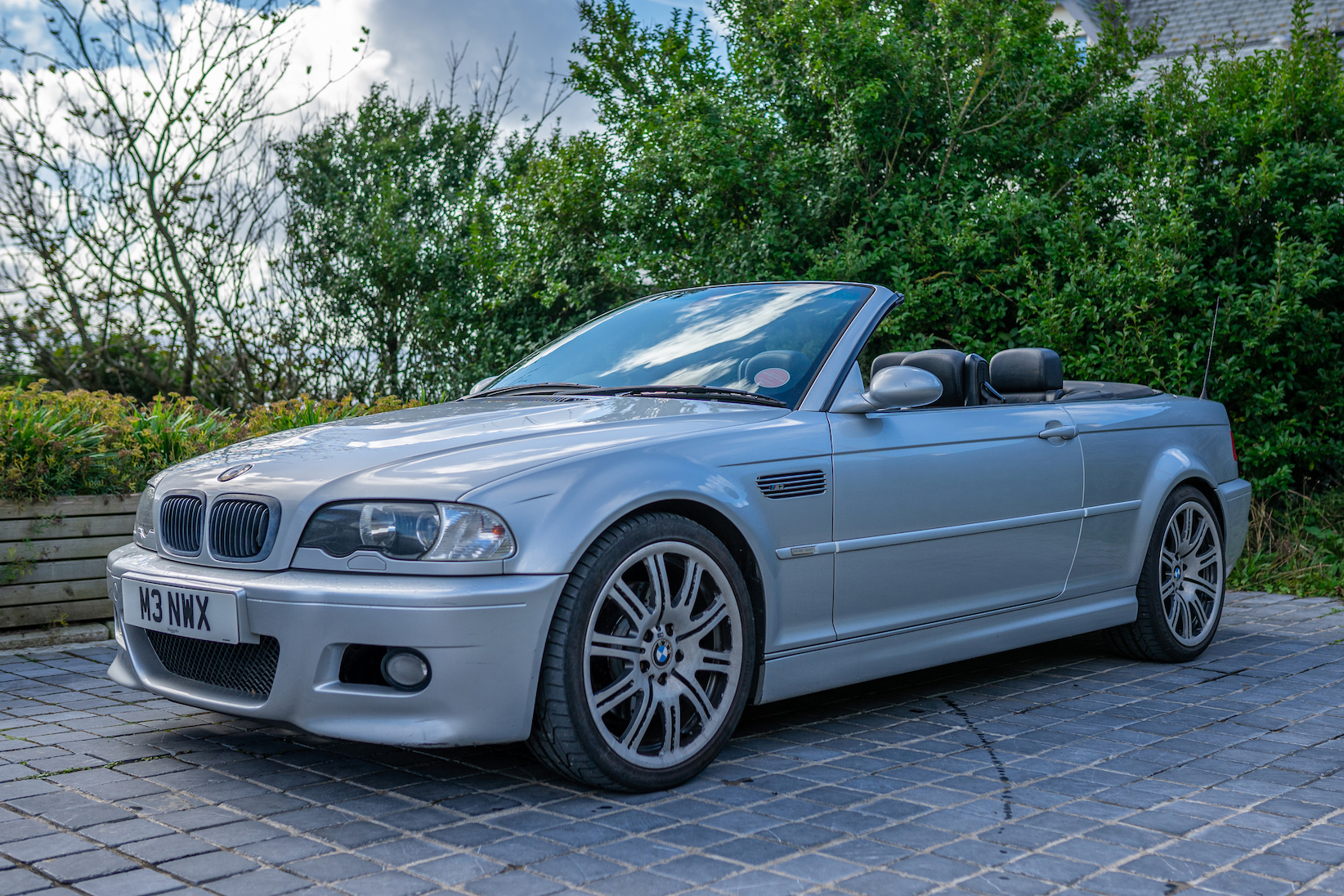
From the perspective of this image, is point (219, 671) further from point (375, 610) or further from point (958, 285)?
point (958, 285)

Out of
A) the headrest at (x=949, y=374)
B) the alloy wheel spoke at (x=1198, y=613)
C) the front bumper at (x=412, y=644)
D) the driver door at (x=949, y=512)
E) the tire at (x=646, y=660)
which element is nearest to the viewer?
the front bumper at (x=412, y=644)

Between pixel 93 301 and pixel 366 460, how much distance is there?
932cm

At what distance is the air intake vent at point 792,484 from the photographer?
3.71 metres

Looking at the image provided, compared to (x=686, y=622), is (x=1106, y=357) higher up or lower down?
higher up

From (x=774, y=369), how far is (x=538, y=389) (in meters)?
0.94

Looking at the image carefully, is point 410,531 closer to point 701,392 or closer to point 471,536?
point 471,536

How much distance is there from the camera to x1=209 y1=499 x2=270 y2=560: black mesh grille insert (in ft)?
11.0

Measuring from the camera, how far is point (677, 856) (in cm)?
291

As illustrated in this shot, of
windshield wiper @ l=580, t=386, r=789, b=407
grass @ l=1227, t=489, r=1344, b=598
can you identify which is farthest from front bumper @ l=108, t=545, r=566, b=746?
grass @ l=1227, t=489, r=1344, b=598

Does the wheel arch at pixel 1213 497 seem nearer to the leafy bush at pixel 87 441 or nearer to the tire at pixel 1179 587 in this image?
the tire at pixel 1179 587

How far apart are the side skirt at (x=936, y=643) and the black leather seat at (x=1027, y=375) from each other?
908 millimetres

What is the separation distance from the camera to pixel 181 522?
361 cm

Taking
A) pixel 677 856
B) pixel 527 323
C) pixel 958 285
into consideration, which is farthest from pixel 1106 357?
pixel 677 856

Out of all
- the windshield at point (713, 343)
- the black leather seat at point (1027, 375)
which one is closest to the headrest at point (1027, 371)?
the black leather seat at point (1027, 375)
